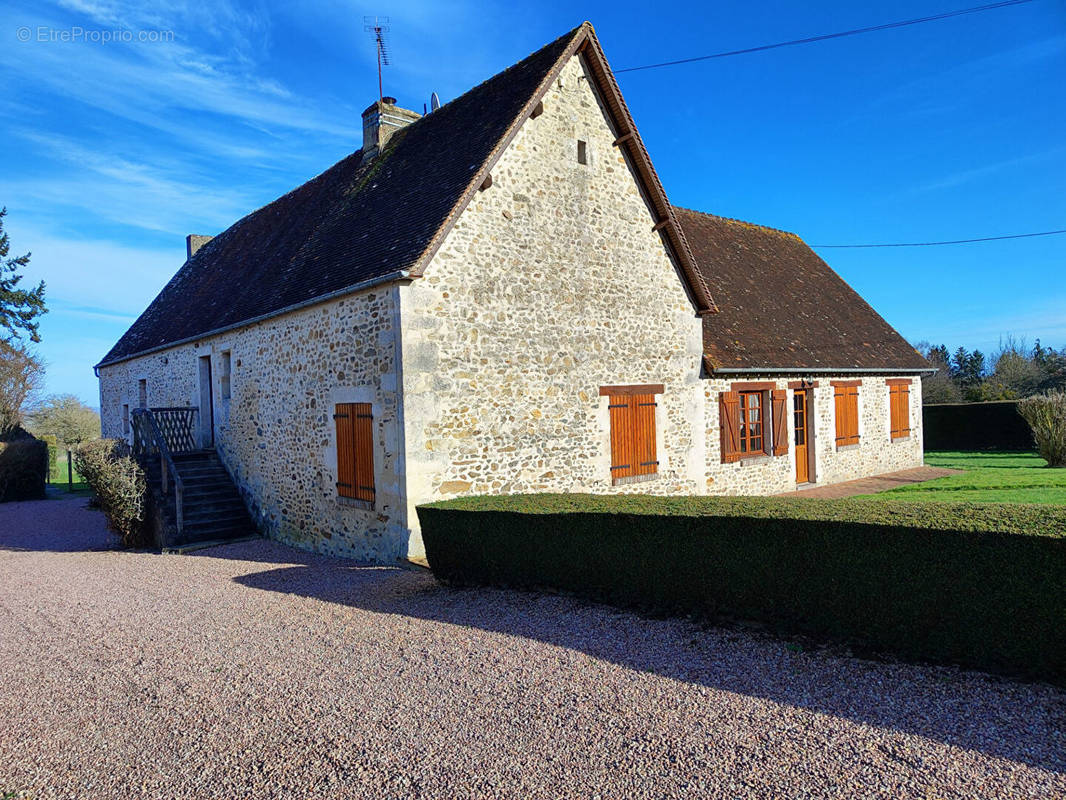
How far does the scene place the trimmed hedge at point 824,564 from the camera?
443 centimetres

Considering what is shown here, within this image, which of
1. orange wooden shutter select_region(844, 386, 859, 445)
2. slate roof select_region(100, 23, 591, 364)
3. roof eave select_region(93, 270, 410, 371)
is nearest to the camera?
roof eave select_region(93, 270, 410, 371)

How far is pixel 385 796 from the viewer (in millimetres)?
3475

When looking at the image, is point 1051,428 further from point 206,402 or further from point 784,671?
point 206,402

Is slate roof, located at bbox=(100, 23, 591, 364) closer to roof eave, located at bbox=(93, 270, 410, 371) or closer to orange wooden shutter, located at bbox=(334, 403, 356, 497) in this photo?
roof eave, located at bbox=(93, 270, 410, 371)

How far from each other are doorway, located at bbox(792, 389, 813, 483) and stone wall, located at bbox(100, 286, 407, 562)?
9.65 m

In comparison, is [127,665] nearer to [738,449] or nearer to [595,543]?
[595,543]

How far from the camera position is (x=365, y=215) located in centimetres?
1128

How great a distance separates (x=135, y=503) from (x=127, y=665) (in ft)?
21.5

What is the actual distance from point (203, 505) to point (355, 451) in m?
4.42

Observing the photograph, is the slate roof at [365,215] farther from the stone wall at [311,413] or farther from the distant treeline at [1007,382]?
the distant treeline at [1007,382]

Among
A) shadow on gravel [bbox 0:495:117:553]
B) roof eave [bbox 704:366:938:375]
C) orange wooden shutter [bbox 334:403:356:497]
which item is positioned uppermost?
roof eave [bbox 704:366:938:375]

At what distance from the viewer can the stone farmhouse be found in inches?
354

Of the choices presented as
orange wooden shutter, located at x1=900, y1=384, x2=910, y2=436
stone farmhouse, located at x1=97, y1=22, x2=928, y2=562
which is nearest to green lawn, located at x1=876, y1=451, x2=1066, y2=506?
orange wooden shutter, located at x1=900, y1=384, x2=910, y2=436

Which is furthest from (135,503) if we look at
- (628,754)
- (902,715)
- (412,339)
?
(902,715)
